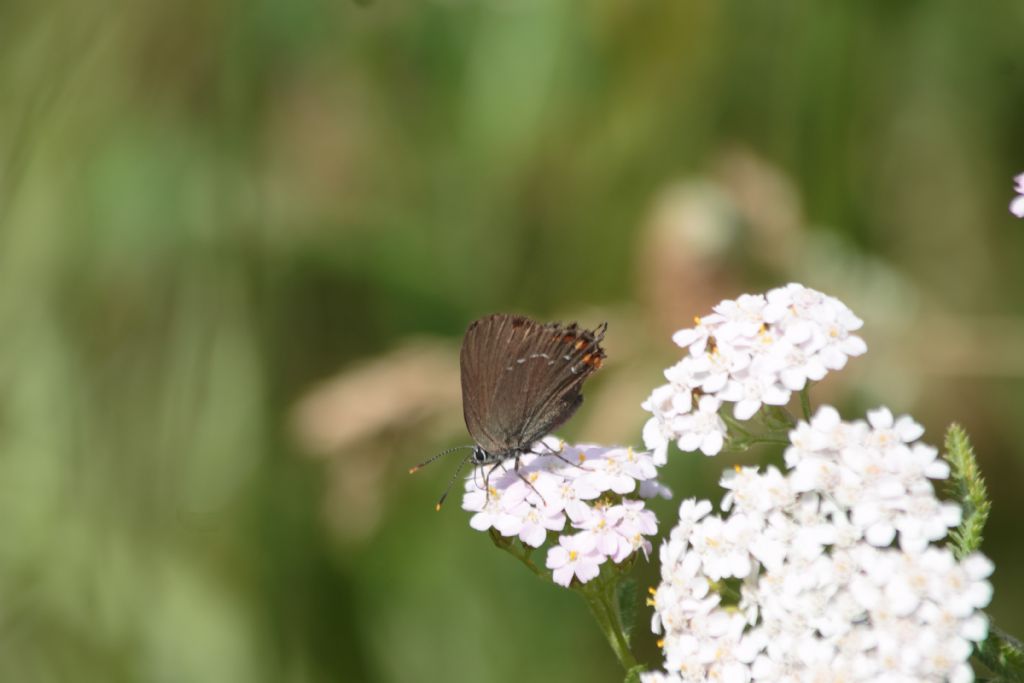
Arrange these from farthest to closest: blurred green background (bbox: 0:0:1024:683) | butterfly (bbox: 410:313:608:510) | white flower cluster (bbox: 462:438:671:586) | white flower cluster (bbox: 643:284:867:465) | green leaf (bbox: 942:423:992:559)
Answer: blurred green background (bbox: 0:0:1024:683) → butterfly (bbox: 410:313:608:510) → white flower cluster (bbox: 462:438:671:586) → white flower cluster (bbox: 643:284:867:465) → green leaf (bbox: 942:423:992:559)

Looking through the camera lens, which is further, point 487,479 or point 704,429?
point 487,479

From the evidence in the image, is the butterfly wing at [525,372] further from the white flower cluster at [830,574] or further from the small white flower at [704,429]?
the white flower cluster at [830,574]

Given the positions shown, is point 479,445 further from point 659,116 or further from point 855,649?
point 659,116

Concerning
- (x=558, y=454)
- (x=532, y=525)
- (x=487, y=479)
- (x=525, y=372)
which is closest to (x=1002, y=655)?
(x=532, y=525)

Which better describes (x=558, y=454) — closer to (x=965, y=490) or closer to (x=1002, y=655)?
Result: (x=965, y=490)

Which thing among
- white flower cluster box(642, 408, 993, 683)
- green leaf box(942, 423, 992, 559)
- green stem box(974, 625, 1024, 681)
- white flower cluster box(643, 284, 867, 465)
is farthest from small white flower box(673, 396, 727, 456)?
green stem box(974, 625, 1024, 681)

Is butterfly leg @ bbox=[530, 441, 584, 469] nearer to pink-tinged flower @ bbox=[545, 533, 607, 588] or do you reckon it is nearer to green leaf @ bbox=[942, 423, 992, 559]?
pink-tinged flower @ bbox=[545, 533, 607, 588]

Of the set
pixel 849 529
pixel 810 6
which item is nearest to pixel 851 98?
pixel 810 6

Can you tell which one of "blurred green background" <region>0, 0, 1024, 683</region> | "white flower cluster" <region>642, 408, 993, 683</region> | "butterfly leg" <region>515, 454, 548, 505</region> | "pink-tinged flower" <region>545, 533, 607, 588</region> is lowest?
"white flower cluster" <region>642, 408, 993, 683</region>
